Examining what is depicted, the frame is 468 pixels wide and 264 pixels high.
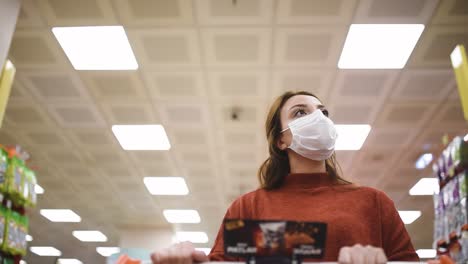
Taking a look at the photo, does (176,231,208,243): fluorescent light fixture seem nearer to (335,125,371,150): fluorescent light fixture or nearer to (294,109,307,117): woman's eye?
(335,125,371,150): fluorescent light fixture

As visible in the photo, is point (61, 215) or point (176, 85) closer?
point (176, 85)

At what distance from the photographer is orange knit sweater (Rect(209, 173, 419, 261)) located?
137cm

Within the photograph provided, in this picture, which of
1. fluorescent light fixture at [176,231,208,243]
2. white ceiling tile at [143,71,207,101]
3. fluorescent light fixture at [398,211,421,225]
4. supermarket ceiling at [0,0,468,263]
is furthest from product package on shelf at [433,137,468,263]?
fluorescent light fixture at [176,231,208,243]

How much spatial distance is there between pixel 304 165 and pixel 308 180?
7.3 inches

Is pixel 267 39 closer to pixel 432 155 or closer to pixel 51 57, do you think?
pixel 51 57

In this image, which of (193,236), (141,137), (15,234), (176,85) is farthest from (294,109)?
(193,236)

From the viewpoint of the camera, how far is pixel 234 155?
6652 mm

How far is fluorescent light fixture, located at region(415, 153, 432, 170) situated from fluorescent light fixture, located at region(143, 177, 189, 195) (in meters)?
4.10

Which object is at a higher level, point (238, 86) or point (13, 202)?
point (238, 86)

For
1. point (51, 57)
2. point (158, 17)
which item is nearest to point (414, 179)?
point (158, 17)

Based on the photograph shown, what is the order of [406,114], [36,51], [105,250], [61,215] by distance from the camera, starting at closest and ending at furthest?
[36,51], [406,114], [61,215], [105,250]

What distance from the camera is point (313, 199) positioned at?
1.53 m

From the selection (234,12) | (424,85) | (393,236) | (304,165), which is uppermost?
(234,12)

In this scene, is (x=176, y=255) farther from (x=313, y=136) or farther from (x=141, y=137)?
(x=141, y=137)
